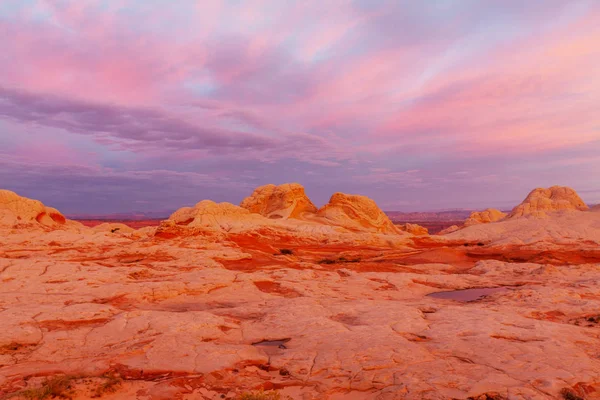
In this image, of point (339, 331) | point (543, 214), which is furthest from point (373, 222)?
Result: point (339, 331)

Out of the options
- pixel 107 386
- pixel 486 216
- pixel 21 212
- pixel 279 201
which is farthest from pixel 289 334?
pixel 486 216

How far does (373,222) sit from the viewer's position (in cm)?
4891

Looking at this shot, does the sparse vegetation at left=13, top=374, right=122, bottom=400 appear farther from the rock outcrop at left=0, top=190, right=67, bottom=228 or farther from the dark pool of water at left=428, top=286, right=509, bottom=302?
the rock outcrop at left=0, top=190, right=67, bottom=228

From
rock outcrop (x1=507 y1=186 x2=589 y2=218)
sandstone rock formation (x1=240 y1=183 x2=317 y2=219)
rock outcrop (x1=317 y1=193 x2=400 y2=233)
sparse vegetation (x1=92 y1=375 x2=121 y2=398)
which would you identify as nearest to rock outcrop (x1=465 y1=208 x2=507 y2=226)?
rock outcrop (x1=507 y1=186 x2=589 y2=218)

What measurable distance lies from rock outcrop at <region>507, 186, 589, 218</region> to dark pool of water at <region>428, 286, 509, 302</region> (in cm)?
3580

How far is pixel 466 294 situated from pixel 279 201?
1323 inches

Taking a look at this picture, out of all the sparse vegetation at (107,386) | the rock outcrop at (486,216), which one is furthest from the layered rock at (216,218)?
the rock outcrop at (486,216)

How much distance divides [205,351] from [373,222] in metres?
42.0

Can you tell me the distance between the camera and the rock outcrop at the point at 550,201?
50531 millimetres

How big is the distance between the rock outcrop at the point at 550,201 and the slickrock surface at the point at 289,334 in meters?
32.2

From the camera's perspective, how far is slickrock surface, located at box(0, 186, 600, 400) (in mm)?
6863

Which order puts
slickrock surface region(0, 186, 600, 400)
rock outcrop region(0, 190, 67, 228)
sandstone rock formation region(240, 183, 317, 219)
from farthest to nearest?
sandstone rock formation region(240, 183, 317, 219) < rock outcrop region(0, 190, 67, 228) < slickrock surface region(0, 186, 600, 400)

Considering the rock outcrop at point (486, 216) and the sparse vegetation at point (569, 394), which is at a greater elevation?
the rock outcrop at point (486, 216)

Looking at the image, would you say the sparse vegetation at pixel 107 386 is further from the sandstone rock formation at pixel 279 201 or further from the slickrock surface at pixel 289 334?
the sandstone rock formation at pixel 279 201
